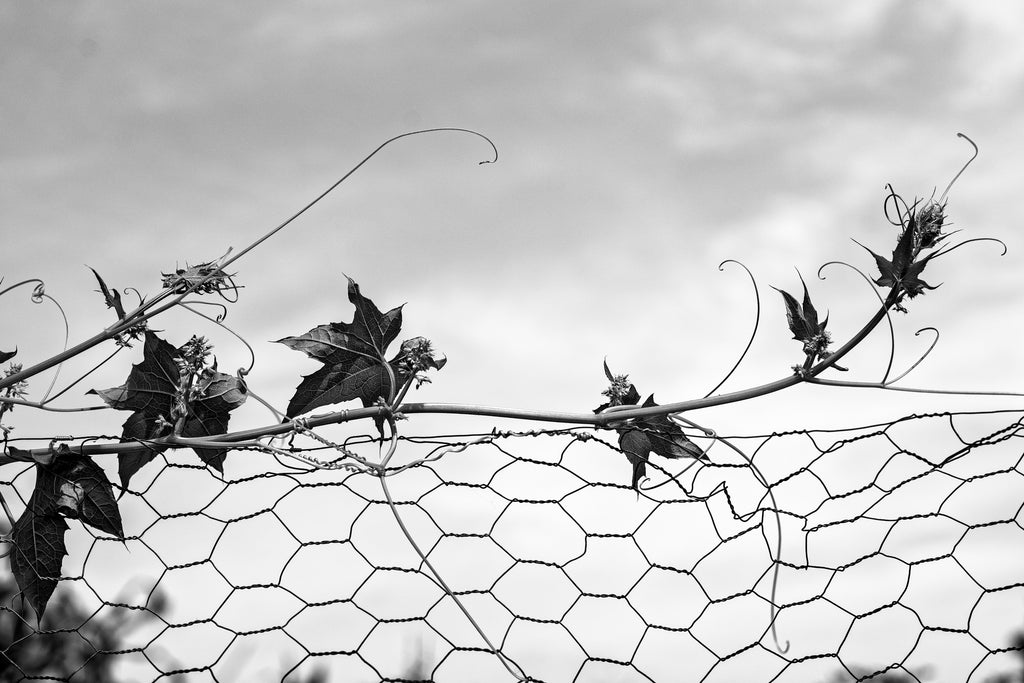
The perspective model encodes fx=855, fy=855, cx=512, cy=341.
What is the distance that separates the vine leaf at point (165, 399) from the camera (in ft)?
3.48

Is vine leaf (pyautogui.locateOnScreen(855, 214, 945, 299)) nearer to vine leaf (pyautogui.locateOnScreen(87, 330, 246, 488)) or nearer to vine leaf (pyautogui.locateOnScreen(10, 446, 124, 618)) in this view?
vine leaf (pyautogui.locateOnScreen(87, 330, 246, 488))

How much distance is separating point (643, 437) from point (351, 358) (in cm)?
38

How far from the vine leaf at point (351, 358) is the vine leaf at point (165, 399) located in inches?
3.6

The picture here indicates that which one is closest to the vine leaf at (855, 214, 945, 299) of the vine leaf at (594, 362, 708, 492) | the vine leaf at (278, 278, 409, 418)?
the vine leaf at (594, 362, 708, 492)

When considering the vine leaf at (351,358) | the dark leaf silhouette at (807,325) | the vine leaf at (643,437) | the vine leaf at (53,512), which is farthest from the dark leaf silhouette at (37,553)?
the dark leaf silhouette at (807,325)

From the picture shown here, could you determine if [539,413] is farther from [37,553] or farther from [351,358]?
[37,553]

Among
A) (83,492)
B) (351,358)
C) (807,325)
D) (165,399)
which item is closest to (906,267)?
(807,325)

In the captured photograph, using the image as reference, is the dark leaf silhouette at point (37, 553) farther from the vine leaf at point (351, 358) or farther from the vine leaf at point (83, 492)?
the vine leaf at point (351, 358)

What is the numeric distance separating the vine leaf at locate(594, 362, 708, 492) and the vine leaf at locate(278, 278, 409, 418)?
27cm

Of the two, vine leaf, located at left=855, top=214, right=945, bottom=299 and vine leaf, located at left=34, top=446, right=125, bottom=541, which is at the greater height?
vine leaf, located at left=855, top=214, right=945, bottom=299

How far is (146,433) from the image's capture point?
1.08 meters

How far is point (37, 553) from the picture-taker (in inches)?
43.6

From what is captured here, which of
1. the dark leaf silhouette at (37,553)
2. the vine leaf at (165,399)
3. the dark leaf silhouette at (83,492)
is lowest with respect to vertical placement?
the dark leaf silhouette at (37,553)

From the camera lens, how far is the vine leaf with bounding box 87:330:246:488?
106 cm
